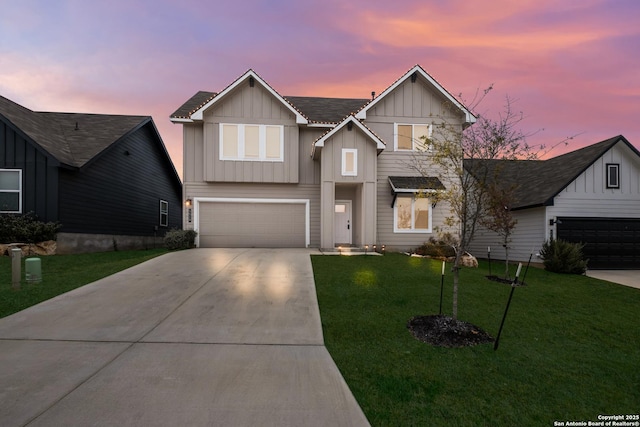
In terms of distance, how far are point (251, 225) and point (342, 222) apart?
14.9ft

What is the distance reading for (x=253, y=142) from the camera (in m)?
15.8

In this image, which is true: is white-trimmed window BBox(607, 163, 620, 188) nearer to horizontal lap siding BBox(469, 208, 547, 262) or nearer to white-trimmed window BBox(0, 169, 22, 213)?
horizontal lap siding BBox(469, 208, 547, 262)

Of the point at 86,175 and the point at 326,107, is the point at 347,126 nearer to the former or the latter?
the point at 326,107

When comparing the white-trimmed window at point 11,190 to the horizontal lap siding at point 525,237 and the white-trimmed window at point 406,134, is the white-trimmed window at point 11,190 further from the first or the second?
the horizontal lap siding at point 525,237

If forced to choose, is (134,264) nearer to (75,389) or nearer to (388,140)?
(75,389)

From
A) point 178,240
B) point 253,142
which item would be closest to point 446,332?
point 178,240

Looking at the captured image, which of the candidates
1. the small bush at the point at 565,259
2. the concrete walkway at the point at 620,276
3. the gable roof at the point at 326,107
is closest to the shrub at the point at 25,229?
the gable roof at the point at 326,107

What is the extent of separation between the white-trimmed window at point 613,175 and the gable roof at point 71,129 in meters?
22.9

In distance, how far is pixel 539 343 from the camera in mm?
5363

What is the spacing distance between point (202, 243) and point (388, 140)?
10445 mm

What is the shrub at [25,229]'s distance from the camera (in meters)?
12.7

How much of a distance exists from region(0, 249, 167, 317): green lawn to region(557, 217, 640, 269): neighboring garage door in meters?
17.4

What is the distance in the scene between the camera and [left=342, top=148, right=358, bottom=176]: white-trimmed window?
14.7 m

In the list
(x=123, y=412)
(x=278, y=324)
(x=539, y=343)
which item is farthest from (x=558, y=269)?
(x=123, y=412)
